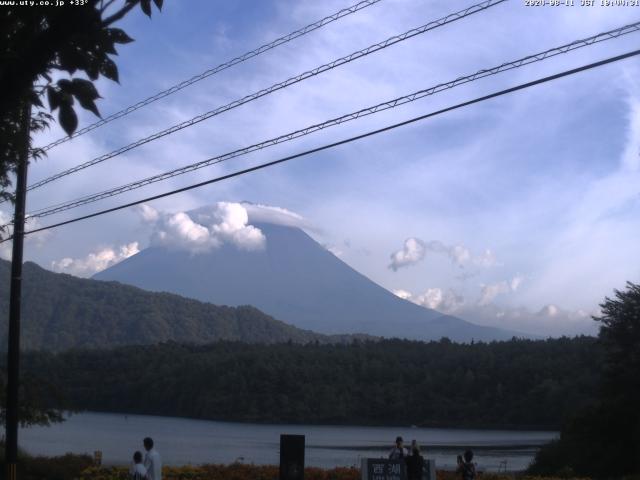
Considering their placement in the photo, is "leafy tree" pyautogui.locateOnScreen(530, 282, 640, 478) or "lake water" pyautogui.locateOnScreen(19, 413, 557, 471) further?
"lake water" pyautogui.locateOnScreen(19, 413, 557, 471)

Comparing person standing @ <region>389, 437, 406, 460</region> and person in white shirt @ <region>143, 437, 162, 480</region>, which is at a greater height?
person in white shirt @ <region>143, 437, 162, 480</region>

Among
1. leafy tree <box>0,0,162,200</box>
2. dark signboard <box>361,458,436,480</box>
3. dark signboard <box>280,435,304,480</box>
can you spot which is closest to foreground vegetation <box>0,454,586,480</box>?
dark signboard <box>280,435,304,480</box>

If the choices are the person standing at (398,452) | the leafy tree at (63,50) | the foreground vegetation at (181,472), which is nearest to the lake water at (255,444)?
the foreground vegetation at (181,472)

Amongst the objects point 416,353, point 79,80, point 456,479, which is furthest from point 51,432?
point 79,80

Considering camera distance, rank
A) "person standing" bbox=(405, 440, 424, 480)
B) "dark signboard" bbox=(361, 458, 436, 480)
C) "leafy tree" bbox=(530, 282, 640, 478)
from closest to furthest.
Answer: "dark signboard" bbox=(361, 458, 436, 480), "person standing" bbox=(405, 440, 424, 480), "leafy tree" bbox=(530, 282, 640, 478)

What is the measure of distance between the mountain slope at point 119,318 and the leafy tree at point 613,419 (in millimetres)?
113436

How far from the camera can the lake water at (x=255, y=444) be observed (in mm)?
39656

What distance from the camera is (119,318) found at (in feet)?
534

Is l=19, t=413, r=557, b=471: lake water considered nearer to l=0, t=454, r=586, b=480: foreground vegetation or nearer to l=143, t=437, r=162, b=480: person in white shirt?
l=0, t=454, r=586, b=480: foreground vegetation

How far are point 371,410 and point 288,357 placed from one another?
1238 centimetres

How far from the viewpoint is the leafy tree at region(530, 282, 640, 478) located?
31.5 m

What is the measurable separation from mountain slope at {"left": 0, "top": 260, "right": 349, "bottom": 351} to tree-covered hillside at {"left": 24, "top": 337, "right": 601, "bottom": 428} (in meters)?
52.1

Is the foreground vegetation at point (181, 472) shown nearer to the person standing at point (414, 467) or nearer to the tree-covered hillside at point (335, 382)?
the person standing at point (414, 467)

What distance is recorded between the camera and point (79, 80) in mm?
4879
